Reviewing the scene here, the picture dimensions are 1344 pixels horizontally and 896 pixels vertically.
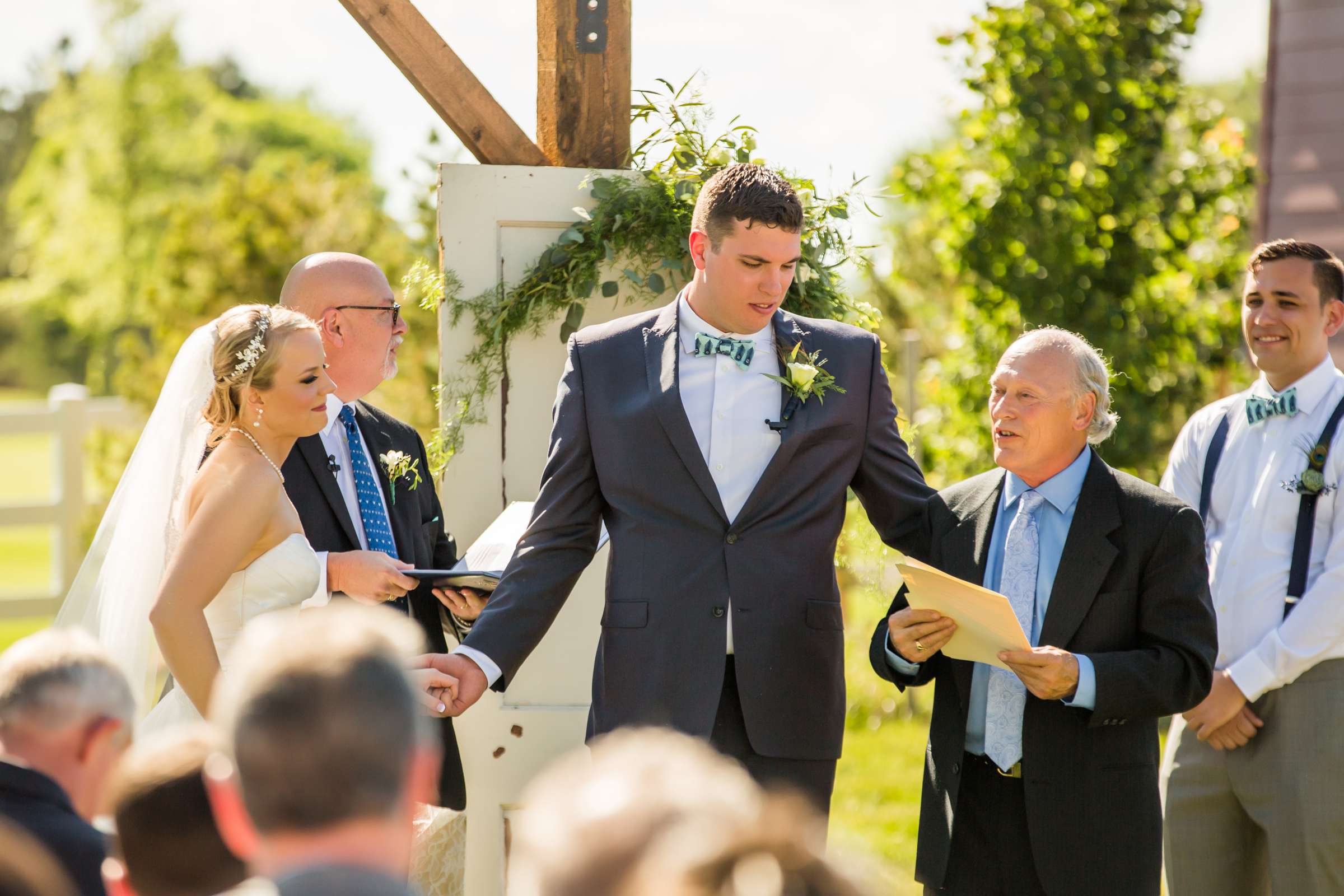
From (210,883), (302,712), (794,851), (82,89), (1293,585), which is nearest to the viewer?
(794,851)

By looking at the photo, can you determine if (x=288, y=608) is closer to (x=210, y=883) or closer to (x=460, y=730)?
(x=460, y=730)

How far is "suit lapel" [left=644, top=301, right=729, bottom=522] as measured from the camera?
2965 millimetres

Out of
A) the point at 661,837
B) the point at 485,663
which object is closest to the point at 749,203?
the point at 485,663

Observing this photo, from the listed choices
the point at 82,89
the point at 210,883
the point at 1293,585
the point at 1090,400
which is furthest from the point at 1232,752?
the point at 82,89

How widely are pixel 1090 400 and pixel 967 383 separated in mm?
3697

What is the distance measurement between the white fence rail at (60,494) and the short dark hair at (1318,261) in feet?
33.8

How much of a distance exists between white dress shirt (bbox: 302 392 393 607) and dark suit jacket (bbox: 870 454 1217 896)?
1549mm

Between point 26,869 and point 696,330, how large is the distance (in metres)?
1.82

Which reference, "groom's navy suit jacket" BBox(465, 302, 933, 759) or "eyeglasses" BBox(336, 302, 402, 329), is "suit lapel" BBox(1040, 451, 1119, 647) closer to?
"groom's navy suit jacket" BBox(465, 302, 933, 759)

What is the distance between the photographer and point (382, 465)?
3.51 meters

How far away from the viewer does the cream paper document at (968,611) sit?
2.61 metres

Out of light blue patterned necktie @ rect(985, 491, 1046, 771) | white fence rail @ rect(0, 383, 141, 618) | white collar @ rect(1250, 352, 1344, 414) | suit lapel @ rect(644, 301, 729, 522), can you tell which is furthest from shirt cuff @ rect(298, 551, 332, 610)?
white fence rail @ rect(0, 383, 141, 618)

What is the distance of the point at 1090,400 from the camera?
9.82 ft

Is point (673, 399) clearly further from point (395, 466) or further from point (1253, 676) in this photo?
point (1253, 676)
